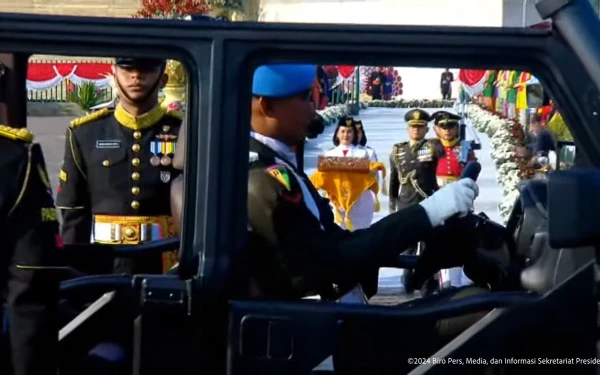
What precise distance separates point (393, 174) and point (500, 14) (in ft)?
124

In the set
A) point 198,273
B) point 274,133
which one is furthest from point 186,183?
point 274,133

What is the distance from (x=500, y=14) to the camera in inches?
1795

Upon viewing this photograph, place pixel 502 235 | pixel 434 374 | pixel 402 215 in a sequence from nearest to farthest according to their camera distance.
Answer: pixel 434 374
pixel 402 215
pixel 502 235

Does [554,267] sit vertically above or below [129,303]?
above

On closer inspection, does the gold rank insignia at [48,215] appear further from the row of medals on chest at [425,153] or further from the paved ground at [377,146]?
the row of medals on chest at [425,153]

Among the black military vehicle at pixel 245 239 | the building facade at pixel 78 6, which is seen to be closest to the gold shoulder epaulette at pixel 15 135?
the black military vehicle at pixel 245 239

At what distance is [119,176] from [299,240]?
251 centimetres

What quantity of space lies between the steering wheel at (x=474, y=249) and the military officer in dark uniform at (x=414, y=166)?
19.8ft

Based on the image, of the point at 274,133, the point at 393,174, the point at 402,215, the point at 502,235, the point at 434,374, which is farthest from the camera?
the point at 393,174

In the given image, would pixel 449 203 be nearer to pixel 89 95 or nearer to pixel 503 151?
pixel 503 151

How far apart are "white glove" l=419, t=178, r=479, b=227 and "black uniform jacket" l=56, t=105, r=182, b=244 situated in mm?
2497

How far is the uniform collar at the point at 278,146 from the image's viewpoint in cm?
239

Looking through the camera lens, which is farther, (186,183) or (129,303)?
(129,303)

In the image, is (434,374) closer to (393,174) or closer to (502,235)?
(502,235)
